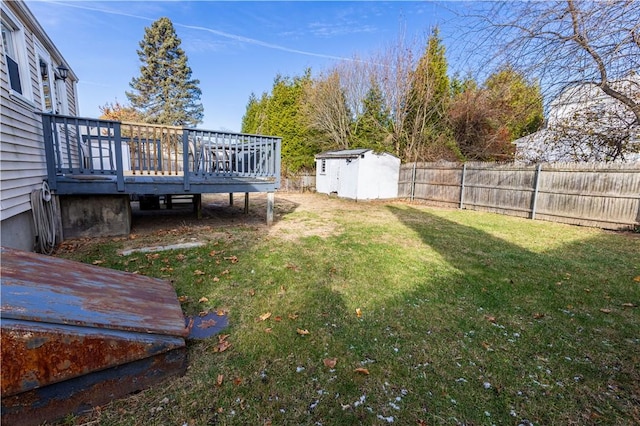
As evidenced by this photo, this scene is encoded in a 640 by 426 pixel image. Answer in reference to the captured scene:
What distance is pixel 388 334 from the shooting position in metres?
2.79

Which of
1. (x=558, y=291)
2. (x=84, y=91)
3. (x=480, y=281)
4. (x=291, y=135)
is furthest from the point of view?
(x=84, y=91)

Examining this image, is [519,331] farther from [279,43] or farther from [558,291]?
[279,43]

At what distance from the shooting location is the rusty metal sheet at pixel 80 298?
1687 mm

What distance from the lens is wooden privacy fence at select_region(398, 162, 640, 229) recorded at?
8039mm

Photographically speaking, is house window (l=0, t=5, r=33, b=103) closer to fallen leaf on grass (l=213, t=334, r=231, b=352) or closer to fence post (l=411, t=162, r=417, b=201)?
fallen leaf on grass (l=213, t=334, r=231, b=352)

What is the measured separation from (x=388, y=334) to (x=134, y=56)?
3323 cm

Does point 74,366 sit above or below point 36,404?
above

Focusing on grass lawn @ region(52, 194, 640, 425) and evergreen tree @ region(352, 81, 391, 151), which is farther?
evergreen tree @ region(352, 81, 391, 151)

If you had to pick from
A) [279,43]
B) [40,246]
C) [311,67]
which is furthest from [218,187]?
[311,67]

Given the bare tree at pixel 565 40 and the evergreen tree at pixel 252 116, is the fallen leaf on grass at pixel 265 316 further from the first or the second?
the evergreen tree at pixel 252 116

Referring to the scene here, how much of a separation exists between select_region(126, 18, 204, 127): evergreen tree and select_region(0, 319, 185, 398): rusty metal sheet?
29.3 m

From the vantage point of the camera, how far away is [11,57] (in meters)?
4.63

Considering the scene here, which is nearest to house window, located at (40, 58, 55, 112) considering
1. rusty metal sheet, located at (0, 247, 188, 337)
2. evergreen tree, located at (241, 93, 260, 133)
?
rusty metal sheet, located at (0, 247, 188, 337)

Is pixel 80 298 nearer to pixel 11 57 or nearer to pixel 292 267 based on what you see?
pixel 292 267
